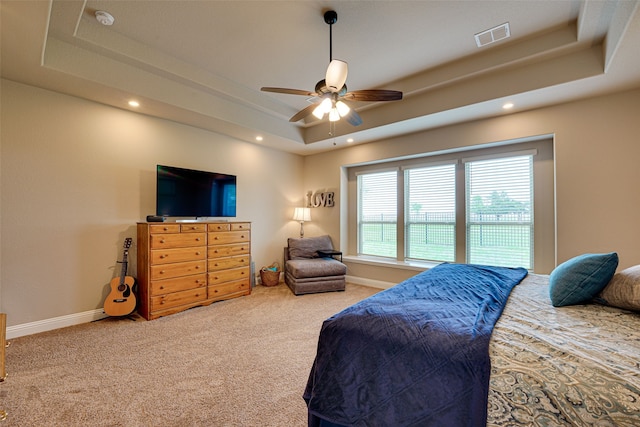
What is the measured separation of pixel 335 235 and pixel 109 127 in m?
3.80

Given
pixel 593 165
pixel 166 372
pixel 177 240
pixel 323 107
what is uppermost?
pixel 323 107

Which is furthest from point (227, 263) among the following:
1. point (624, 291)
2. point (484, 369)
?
point (624, 291)

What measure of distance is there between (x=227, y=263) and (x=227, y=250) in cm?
19

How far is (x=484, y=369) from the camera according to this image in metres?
0.99

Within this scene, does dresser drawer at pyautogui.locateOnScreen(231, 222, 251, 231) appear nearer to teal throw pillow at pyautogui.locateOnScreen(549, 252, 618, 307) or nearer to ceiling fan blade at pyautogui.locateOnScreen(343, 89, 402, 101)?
ceiling fan blade at pyautogui.locateOnScreen(343, 89, 402, 101)

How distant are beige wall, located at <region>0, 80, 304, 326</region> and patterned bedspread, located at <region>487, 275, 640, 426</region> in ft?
12.9

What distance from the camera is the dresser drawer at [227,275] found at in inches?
149

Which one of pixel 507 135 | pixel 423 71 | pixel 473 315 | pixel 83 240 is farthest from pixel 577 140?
pixel 83 240

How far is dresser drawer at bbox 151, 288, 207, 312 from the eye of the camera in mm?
3213

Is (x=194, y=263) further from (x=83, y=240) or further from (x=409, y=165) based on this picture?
(x=409, y=165)

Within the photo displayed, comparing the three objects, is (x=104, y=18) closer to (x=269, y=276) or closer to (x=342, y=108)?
(x=342, y=108)

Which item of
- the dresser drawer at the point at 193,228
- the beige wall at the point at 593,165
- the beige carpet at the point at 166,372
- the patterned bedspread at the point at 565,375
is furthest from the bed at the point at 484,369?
the dresser drawer at the point at 193,228

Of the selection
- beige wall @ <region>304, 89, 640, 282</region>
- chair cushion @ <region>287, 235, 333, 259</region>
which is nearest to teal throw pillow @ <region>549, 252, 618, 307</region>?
beige wall @ <region>304, 89, 640, 282</region>

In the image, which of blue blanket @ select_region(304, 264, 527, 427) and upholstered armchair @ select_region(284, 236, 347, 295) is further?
upholstered armchair @ select_region(284, 236, 347, 295)
